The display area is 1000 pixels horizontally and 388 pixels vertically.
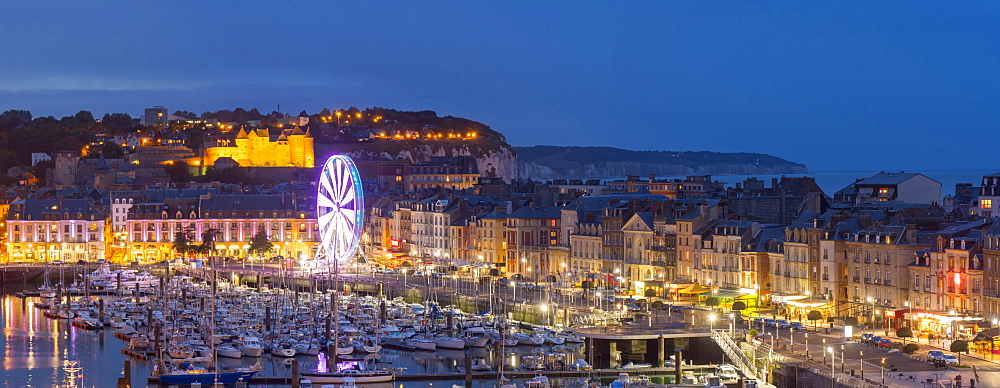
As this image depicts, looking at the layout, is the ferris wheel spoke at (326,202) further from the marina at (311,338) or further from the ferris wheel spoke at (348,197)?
the marina at (311,338)

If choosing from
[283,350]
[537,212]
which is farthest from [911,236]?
Answer: [537,212]

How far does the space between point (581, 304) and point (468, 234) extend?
24.6 metres

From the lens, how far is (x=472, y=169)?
147375 mm

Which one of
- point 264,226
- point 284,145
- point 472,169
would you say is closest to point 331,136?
point 284,145

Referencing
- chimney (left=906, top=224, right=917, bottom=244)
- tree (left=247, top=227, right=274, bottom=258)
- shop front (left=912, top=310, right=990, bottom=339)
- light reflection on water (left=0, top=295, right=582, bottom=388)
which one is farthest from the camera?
tree (left=247, top=227, right=274, bottom=258)

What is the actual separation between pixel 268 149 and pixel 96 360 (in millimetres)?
121986

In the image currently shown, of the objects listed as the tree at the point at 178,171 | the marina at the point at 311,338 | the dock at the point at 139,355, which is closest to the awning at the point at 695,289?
the marina at the point at 311,338

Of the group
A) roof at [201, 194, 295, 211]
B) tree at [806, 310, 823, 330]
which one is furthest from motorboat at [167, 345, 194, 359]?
roof at [201, 194, 295, 211]

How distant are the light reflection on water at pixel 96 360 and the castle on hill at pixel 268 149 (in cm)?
10926

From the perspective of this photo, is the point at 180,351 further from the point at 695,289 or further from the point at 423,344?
the point at 695,289

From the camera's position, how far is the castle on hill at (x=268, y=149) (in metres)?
179

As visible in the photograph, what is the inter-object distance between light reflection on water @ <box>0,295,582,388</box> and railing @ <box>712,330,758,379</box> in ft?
17.6

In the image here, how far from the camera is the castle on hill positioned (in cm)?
17912

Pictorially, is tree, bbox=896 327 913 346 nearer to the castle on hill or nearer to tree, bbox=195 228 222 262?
tree, bbox=195 228 222 262
